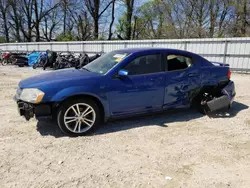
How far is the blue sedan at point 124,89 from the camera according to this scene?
11.9 feet

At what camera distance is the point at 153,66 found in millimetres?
4289

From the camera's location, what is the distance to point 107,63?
4.31 meters

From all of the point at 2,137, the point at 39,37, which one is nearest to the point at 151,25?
the point at 39,37

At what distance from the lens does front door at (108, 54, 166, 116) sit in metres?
3.94

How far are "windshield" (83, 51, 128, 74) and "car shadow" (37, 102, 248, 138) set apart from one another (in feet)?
3.47

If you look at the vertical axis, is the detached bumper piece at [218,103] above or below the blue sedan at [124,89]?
below

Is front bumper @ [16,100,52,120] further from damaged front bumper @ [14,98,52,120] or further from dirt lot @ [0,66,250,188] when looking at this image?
dirt lot @ [0,66,250,188]

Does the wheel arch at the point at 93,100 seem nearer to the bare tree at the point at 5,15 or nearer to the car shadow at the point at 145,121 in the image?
the car shadow at the point at 145,121

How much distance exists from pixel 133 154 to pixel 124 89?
120cm

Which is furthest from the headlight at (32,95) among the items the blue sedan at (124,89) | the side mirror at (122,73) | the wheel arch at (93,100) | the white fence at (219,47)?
the white fence at (219,47)

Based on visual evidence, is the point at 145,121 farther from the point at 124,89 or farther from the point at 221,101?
the point at 221,101

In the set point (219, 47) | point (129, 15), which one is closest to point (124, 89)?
point (219, 47)

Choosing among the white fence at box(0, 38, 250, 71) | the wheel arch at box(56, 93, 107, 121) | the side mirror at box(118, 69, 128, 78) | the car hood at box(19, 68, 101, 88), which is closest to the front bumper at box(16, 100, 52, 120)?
the wheel arch at box(56, 93, 107, 121)

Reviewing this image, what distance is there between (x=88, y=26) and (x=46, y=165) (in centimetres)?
3136
